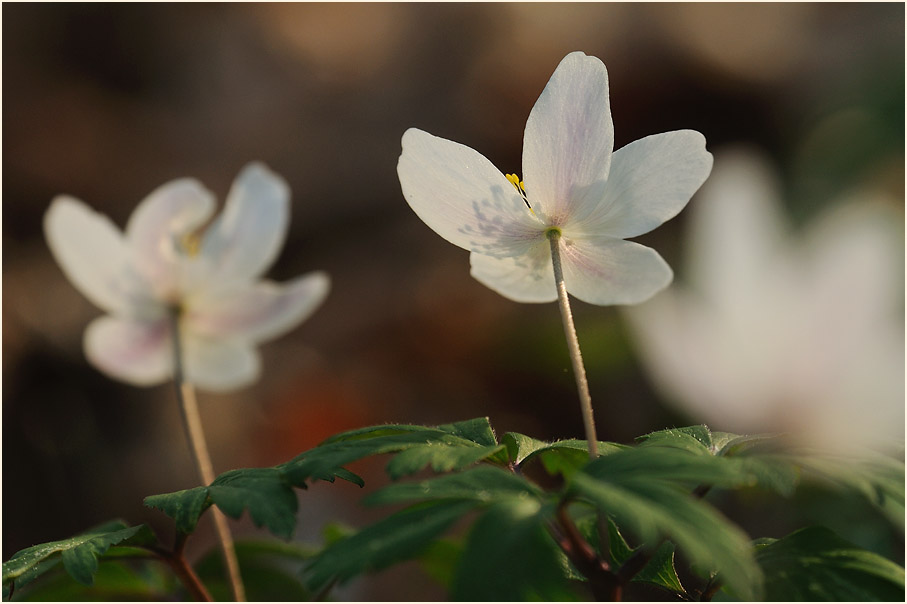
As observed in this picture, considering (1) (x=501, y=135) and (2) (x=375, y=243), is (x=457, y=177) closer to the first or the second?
(2) (x=375, y=243)

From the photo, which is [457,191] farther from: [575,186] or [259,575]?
[259,575]

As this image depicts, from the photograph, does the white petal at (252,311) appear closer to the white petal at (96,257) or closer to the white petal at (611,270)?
the white petal at (96,257)

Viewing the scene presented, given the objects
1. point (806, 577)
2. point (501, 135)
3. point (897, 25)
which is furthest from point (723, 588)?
point (897, 25)

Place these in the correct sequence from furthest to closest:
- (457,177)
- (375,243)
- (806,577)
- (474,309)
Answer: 1. (375,243)
2. (474,309)
3. (457,177)
4. (806,577)

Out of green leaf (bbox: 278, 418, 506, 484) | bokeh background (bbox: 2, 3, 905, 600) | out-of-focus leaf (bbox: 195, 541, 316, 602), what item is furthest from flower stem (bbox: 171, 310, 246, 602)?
bokeh background (bbox: 2, 3, 905, 600)

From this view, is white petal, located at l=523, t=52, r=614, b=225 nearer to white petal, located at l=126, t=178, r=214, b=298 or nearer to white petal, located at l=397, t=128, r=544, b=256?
white petal, located at l=397, t=128, r=544, b=256

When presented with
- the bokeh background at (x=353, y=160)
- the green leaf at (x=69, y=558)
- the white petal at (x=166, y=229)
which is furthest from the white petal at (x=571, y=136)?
the bokeh background at (x=353, y=160)

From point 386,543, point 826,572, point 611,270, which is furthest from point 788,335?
point 386,543
